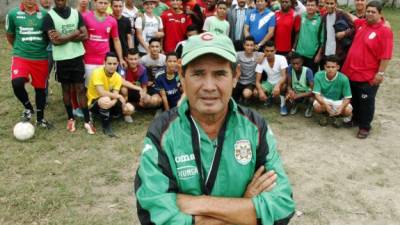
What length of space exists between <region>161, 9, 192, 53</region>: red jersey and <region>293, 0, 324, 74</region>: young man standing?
6.59ft

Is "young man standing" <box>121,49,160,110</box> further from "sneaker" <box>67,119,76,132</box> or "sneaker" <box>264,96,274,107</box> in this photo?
"sneaker" <box>264,96,274,107</box>

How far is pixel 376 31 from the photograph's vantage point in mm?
5699

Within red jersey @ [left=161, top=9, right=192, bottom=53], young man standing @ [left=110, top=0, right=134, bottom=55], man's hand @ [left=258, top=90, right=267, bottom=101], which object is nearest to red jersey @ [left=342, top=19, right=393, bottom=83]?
man's hand @ [left=258, top=90, right=267, bottom=101]

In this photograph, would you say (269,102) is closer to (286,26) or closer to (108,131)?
(286,26)

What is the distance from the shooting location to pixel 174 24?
24.3ft

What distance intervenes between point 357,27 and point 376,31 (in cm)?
62

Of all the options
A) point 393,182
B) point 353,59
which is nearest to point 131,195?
point 393,182

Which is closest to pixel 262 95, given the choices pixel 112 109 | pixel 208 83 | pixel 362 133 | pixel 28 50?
pixel 362 133

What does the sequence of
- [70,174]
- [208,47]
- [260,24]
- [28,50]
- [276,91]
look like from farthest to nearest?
[260,24], [276,91], [28,50], [70,174], [208,47]

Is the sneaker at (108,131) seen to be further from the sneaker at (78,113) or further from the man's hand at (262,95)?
the man's hand at (262,95)

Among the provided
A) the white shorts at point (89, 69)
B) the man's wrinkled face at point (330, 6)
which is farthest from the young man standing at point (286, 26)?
the white shorts at point (89, 69)

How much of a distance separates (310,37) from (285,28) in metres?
0.52

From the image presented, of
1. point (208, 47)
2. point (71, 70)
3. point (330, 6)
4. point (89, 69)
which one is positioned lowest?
point (89, 69)

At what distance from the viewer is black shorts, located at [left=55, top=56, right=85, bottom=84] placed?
5.71m
